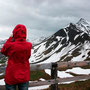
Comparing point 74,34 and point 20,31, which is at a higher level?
point 74,34

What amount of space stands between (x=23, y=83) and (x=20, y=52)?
3.41 ft

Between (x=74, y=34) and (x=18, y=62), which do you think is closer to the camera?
(x=18, y=62)

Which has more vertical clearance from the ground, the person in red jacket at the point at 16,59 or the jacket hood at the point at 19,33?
the jacket hood at the point at 19,33

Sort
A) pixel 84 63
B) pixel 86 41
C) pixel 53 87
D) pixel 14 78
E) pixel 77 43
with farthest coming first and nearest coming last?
pixel 77 43 < pixel 86 41 < pixel 84 63 < pixel 53 87 < pixel 14 78

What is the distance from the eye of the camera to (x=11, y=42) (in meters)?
4.89

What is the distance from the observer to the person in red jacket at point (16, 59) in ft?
15.7

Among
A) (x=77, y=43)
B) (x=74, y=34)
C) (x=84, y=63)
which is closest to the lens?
(x=84, y=63)

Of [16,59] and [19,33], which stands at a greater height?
[19,33]

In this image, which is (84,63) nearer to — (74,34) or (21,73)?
(21,73)

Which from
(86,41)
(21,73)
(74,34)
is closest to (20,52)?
(21,73)

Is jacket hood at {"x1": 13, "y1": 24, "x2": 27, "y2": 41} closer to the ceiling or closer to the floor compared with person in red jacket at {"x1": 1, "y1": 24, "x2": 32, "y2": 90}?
closer to the ceiling

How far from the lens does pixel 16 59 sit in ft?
16.0

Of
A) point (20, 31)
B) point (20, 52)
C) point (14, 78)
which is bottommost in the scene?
point (14, 78)

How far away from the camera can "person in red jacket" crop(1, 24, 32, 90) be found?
15.7ft
